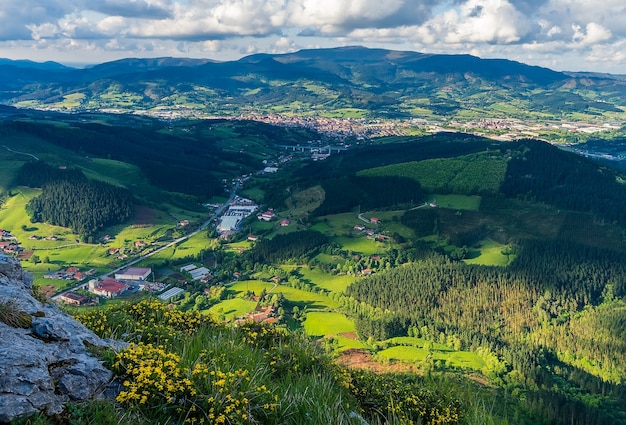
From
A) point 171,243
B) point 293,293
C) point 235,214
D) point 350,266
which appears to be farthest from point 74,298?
point 235,214

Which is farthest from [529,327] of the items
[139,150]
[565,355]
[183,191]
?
[139,150]

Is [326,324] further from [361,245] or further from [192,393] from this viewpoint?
[192,393]

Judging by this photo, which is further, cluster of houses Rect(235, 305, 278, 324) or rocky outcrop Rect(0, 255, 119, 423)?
cluster of houses Rect(235, 305, 278, 324)

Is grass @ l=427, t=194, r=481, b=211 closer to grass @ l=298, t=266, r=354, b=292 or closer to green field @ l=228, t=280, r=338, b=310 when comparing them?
grass @ l=298, t=266, r=354, b=292

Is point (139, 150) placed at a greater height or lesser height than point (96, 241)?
greater

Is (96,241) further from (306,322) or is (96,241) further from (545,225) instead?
(545,225)

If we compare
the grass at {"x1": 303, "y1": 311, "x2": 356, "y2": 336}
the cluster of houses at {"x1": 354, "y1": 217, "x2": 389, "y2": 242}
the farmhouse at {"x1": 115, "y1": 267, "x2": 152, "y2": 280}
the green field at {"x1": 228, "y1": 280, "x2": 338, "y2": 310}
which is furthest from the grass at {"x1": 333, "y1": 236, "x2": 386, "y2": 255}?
the farmhouse at {"x1": 115, "y1": 267, "x2": 152, "y2": 280}
